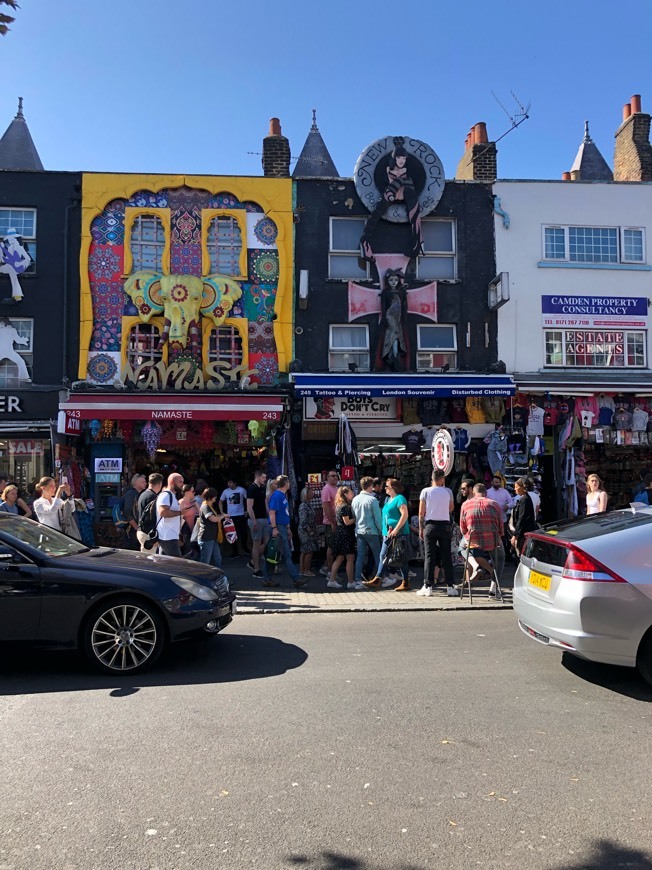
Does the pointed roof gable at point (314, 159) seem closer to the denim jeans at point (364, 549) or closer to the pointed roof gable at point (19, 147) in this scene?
the pointed roof gable at point (19, 147)

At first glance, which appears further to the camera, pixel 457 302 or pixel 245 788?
pixel 457 302

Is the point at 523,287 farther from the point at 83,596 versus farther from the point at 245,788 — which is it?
the point at 245,788

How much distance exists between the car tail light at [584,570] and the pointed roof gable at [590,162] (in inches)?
849

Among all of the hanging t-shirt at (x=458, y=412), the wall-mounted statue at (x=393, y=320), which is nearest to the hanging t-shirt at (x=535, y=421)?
the hanging t-shirt at (x=458, y=412)

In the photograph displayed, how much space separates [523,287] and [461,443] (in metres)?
4.21

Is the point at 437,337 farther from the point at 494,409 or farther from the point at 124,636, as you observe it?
the point at 124,636

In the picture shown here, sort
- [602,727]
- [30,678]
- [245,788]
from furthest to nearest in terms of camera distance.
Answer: [30,678] → [602,727] → [245,788]

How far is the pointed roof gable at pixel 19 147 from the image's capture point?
20547 mm

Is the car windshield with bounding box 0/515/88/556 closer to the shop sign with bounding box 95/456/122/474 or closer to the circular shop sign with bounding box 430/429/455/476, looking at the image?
the circular shop sign with bounding box 430/429/455/476

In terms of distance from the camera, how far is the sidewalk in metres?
9.44

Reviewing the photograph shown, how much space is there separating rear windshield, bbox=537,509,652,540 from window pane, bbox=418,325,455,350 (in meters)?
9.84

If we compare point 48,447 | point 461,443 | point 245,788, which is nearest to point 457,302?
point 461,443

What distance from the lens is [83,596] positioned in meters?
6.10

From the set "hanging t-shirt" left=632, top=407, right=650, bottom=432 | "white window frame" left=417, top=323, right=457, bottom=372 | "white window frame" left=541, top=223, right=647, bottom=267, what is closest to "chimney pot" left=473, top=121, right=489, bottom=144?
"white window frame" left=541, top=223, right=647, bottom=267
